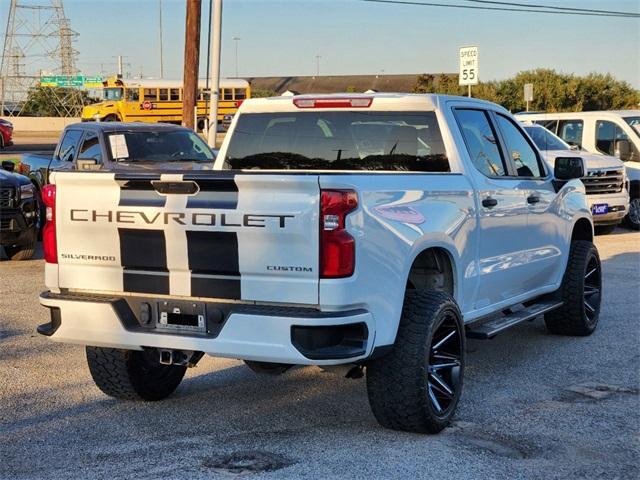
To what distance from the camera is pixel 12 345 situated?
23.4 feet

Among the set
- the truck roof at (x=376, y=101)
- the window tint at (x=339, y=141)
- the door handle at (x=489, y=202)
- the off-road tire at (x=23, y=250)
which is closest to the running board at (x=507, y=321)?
the door handle at (x=489, y=202)

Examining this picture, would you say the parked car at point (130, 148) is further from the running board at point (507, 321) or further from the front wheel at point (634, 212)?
the front wheel at point (634, 212)

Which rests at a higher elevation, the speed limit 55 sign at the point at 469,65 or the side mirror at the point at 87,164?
the speed limit 55 sign at the point at 469,65

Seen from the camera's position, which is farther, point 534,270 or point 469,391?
point 534,270

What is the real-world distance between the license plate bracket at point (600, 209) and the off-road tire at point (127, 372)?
10498 millimetres

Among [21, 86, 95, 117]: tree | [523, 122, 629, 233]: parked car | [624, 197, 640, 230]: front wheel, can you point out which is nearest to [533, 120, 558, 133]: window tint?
[523, 122, 629, 233]: parked car

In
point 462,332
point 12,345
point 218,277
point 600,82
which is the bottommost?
point 12,345

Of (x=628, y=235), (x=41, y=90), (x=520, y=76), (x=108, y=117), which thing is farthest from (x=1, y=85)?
(x=628, y=235)

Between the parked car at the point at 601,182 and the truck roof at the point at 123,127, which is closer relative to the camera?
the truck roof at the point at 123,127

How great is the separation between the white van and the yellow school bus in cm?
3097

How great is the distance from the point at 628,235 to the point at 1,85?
72.0 m

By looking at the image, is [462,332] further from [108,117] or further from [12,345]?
[108,117]

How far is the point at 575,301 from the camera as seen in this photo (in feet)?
24.4

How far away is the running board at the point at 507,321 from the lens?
5.83 metres
